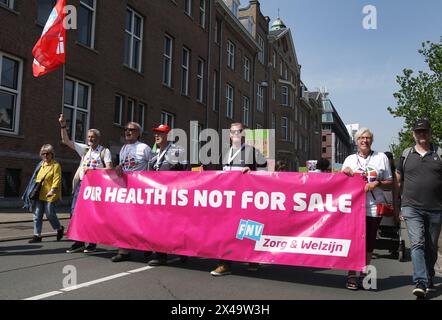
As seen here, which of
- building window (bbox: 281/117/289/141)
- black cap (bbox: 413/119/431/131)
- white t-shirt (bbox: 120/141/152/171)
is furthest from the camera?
building window (bbox: 281/117/289/141)

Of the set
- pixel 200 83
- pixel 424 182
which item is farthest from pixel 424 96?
pixel 424 182

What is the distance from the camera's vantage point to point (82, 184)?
6.70 meters

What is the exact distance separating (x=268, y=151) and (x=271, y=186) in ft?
38.6

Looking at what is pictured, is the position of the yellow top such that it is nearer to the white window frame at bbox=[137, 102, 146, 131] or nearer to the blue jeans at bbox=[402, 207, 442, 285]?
the blue jeans at bbox=[402, 207, 442, 285]

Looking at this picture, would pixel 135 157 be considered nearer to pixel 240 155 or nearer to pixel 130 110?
pixel 240 155

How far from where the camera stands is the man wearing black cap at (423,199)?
4809 millimetres

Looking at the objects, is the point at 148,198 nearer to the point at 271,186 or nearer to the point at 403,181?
the point at 271,186

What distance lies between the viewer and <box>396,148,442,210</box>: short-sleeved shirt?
482cm

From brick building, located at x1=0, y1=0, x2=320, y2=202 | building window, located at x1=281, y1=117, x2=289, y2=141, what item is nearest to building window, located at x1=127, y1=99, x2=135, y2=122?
brick building, located at x1=0, y1=0, x2=320, y2=202

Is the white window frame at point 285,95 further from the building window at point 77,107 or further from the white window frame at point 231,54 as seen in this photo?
the building window at point 77,107

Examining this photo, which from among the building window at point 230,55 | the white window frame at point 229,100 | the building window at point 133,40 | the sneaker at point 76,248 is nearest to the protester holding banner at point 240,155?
the sneaker at point 76,248

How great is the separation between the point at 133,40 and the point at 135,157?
14276mm

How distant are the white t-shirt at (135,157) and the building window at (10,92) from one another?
8013 millimetres

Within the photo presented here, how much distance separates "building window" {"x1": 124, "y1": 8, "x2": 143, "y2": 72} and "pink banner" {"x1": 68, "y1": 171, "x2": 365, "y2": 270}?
1371 cm
